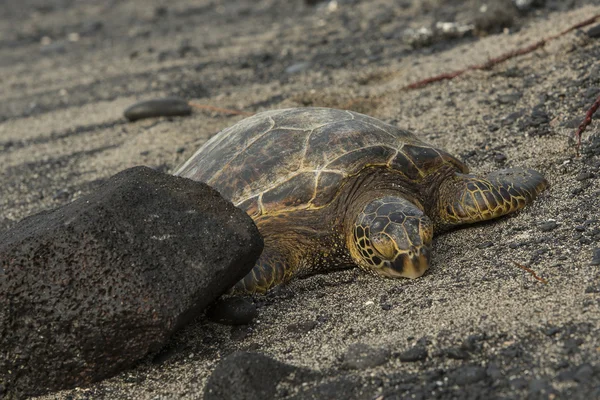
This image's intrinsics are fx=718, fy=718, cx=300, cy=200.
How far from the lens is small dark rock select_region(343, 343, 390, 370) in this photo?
103 inches

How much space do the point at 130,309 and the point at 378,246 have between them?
1156 mm

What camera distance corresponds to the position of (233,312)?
3.16 m

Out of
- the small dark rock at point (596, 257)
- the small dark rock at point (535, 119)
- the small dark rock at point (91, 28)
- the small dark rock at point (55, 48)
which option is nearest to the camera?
the small dark rock at point (596, 257)

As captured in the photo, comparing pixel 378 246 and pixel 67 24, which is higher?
pixel 67 24

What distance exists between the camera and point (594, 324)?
2.51m

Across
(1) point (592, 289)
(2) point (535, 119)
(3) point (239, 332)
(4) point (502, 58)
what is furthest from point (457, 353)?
(4) point (502, 58)

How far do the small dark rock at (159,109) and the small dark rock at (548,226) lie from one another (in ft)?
12.3

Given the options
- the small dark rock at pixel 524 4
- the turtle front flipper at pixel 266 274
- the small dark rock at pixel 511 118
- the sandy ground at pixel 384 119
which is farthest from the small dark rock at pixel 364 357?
the small dark rock at pixel 524 4

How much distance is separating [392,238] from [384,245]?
48mm

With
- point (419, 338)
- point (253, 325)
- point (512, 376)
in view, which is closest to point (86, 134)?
point (253, 325)

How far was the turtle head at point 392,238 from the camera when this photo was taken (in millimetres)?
3232

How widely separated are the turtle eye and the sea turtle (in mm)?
19

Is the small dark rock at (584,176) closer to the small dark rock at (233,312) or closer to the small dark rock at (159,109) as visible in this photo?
the small dark rock at (233,312)

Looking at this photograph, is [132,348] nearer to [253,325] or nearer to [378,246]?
[253,325]
